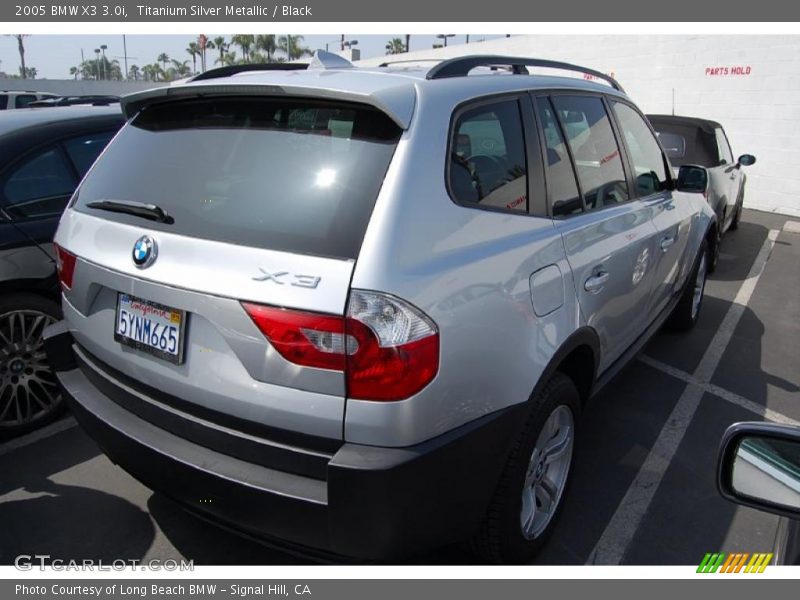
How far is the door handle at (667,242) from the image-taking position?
12.4 ft

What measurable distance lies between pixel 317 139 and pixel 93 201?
1084mm

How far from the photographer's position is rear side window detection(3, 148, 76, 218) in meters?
3.45

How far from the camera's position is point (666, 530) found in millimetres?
2779

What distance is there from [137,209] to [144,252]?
0.23 m

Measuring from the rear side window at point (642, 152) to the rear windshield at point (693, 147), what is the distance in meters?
3.75

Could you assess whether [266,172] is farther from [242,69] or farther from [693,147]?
[693,147]

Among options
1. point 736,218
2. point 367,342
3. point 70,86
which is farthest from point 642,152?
point 70,86

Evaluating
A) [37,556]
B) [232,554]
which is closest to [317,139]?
[232,554]

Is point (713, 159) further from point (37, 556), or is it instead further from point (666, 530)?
point (37, 556)

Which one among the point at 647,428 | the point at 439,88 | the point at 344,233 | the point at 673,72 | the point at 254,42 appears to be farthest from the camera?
the point at 254,42

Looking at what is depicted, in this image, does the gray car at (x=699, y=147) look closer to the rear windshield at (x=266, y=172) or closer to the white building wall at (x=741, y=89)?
the white building wall at (x=741, y=89)

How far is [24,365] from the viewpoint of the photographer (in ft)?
11.3

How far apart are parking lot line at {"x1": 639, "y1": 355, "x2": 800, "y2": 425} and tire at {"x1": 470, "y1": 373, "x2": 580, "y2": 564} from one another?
1.90 meters

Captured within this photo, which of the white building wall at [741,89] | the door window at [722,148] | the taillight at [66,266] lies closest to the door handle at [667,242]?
the taillight at [66,266]
